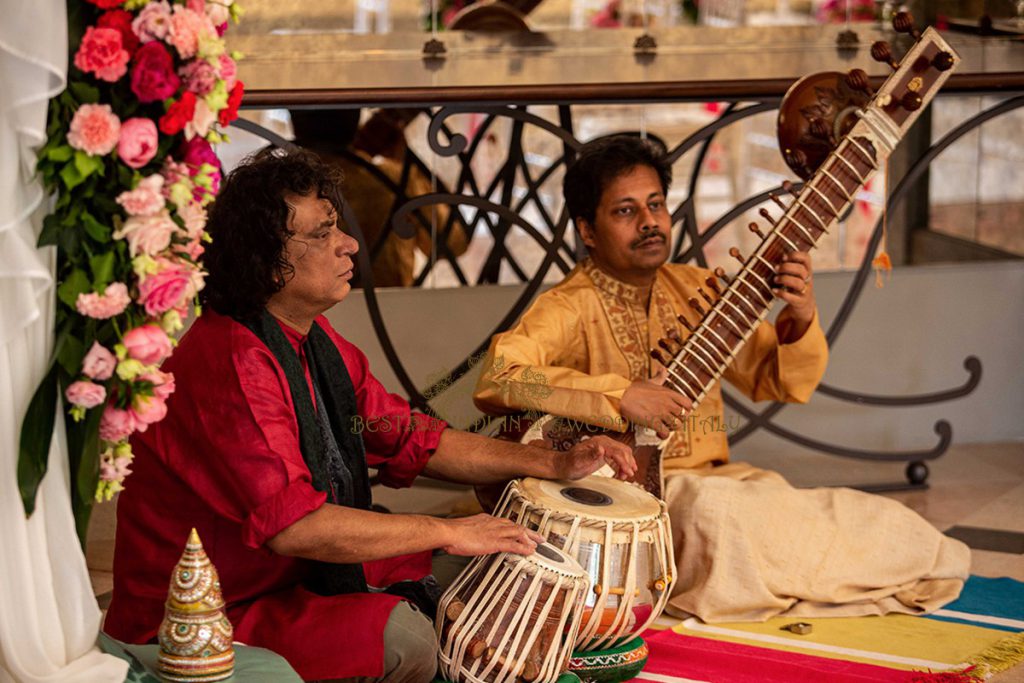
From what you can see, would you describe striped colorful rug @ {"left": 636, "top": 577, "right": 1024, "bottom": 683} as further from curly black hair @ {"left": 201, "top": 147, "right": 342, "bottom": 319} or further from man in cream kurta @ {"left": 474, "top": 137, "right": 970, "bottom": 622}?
curly black hair @ {"left": 201, "top": 147, "right": 342, "bottom": 319}

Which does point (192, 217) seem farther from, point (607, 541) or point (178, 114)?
point (607, 541)

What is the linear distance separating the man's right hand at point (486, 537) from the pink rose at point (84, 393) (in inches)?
31.6

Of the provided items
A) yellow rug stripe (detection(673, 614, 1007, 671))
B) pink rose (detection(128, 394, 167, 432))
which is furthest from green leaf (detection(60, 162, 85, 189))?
yellow rug stripe (detection(673, 614, 1007, 671))

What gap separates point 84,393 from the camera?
7.42ft

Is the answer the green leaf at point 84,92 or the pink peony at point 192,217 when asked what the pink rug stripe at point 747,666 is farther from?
the green leaf at point 84,92

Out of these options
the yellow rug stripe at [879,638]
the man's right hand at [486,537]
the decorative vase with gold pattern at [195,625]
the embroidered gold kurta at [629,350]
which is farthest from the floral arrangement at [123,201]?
the yellow rug stripe at [879,638]

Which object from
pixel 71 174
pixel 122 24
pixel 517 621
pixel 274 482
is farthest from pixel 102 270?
pixel 517 621

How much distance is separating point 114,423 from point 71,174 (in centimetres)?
42

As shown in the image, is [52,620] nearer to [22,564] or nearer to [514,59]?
[22,564]

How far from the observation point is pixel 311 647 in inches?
110

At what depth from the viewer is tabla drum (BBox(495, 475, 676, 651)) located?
2.97 metres

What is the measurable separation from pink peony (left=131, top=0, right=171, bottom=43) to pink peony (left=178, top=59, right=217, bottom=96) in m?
0.07

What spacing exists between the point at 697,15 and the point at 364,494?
6.23 m

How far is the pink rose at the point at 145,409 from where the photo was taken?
7.69 ft
